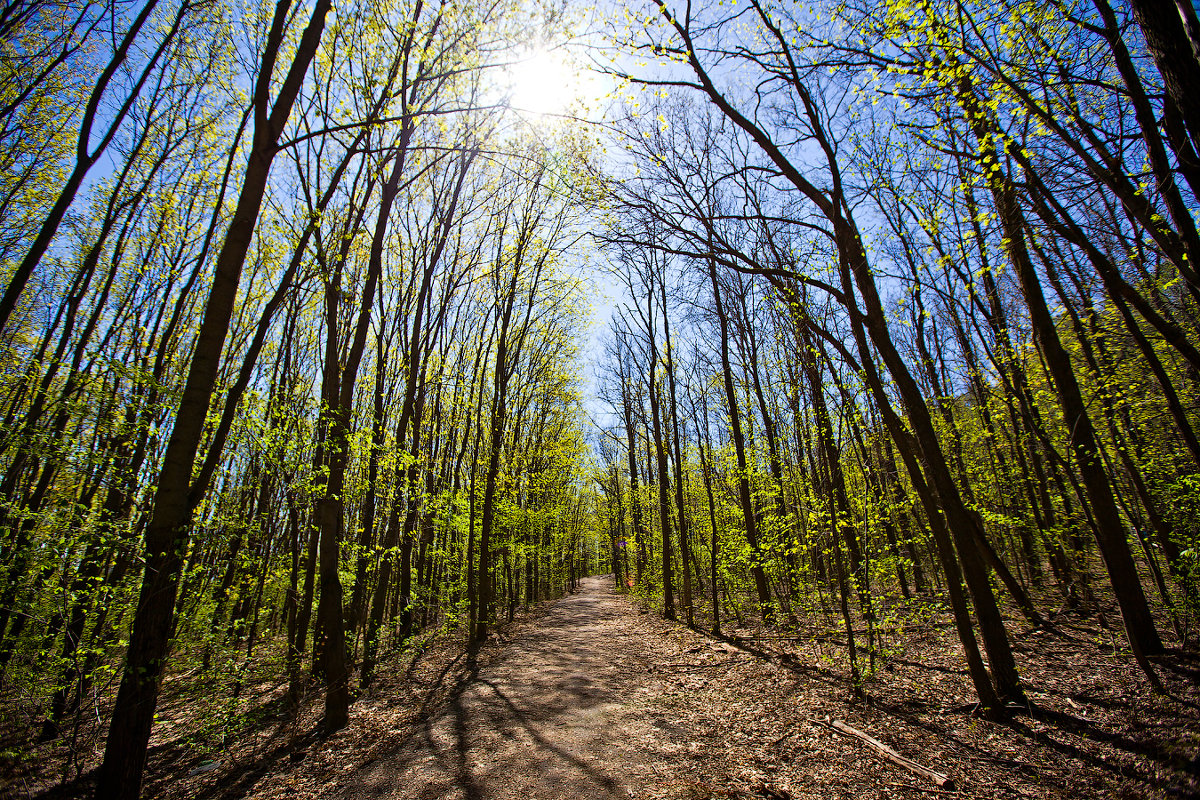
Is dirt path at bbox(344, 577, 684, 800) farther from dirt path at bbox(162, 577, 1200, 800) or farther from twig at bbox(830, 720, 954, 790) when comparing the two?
twig at bbox(830, 720, 954, 790)

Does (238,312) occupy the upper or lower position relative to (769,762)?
upper

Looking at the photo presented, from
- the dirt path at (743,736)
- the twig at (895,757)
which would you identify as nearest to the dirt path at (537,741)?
the dirt path at (743,736)

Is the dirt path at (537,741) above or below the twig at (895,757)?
below

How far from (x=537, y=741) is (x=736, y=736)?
2.58 metres

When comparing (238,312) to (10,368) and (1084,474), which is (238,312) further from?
(1084,474)

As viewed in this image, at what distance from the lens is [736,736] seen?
5.34 meters

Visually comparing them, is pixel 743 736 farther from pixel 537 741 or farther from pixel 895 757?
pixel 537 741

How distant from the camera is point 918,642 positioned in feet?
27.2

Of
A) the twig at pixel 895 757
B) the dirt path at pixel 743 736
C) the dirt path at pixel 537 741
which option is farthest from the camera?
the dirt path at pixel 537 741

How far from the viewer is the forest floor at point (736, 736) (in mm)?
3986

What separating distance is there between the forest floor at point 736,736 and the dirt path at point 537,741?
0.10 ft

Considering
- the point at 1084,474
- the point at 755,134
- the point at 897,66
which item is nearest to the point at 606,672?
the point at 1084,474

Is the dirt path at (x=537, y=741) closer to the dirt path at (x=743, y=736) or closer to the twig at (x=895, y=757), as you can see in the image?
the dirt path at (x=743, y=736)

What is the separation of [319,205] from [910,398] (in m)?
9.72
